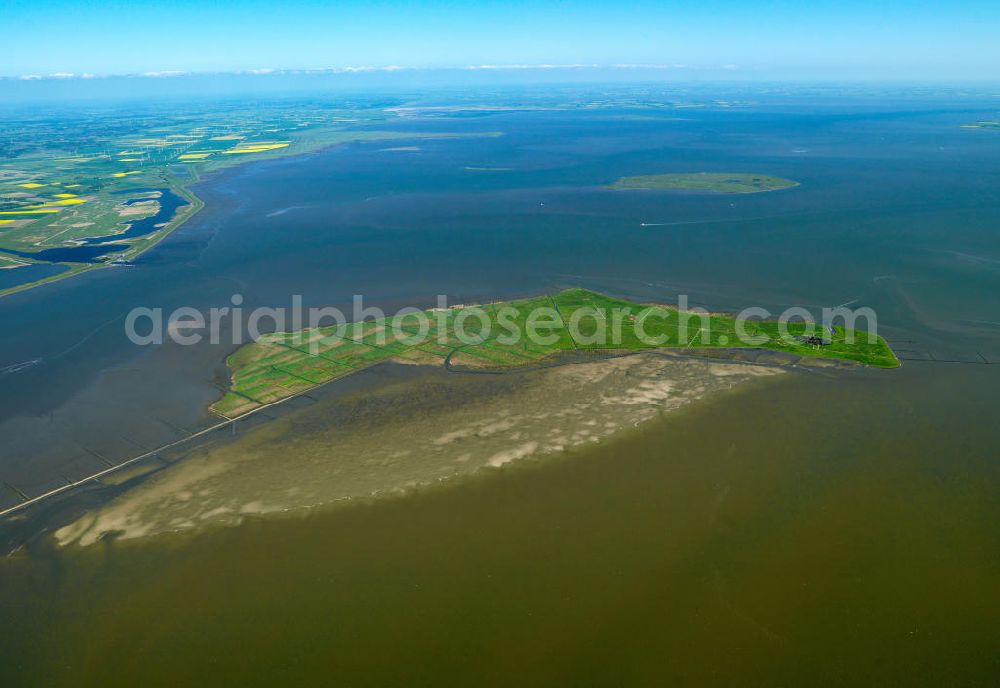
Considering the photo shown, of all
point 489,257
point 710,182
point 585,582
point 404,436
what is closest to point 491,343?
point 404,436

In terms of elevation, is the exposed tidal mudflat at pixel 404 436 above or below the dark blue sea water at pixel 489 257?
below

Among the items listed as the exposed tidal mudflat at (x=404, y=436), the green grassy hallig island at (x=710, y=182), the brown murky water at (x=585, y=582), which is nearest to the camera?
the brown murky water at (x=585, y=582)

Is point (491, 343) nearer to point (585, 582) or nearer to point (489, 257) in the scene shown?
point (585, 582)

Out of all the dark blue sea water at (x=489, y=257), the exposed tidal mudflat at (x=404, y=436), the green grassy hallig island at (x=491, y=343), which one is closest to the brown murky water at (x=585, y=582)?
the exposed tidal mudflat at (x=404, y=436)

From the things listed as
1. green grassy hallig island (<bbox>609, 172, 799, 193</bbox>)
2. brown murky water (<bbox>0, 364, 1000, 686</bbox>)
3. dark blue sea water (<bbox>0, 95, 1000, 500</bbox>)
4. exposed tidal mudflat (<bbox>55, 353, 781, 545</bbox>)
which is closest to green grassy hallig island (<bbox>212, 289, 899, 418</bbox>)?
exposed tidal mudflat (<bbox>55, 353, 781, 545</bbox>)

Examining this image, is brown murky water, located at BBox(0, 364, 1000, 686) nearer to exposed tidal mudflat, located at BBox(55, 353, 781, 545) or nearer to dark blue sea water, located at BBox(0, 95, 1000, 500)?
exposed tidal mudflat, located at BBox(55, 353, 781, 545)

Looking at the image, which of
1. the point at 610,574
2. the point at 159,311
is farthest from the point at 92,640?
A: the point at 159,311

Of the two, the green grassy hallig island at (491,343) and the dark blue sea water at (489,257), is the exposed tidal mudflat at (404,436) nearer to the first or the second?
the green grassy hallig island at (491,343)
